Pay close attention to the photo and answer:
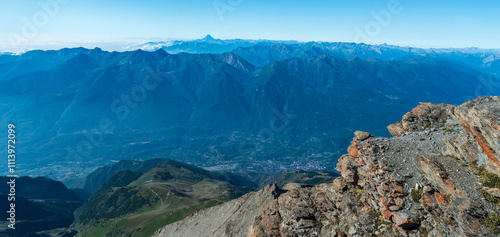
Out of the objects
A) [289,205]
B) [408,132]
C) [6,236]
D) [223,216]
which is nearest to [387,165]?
[408,132]

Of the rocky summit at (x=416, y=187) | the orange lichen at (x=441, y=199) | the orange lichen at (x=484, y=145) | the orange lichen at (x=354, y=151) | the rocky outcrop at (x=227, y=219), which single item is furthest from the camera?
the rocky outcrop at (x=227, y=219)

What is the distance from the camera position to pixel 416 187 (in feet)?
98.9

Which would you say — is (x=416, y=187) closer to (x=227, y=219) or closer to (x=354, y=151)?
(x=354, y=151)

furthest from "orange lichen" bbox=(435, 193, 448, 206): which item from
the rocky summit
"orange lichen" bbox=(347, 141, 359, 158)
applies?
"orange lichen" bbox=(347, 141, 359, 158)

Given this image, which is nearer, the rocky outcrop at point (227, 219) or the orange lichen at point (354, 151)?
the orange lichen at point (354, 151)

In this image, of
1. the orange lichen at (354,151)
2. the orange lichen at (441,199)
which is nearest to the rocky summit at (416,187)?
the orange lichen at (354,151)

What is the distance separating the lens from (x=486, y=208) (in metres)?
25.0

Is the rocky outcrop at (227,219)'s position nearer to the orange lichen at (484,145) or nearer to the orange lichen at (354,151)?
the orange lichen at (354,151)

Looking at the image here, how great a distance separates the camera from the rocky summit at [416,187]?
86.8ft

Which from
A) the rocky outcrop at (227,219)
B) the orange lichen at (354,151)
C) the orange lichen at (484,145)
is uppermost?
the orange lichen at (484,145)

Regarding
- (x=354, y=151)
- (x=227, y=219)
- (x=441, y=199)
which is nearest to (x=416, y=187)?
(x=441, y=199)

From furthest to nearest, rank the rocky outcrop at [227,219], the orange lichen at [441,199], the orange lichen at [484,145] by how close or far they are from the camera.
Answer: the rocky outcrop at [227,219], the orange lichen at [484,145], the orange lichen at [441,199]

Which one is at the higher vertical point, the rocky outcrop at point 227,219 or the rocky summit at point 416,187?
the rocky summit at point 416,187

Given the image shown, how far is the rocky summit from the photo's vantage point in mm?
26469
